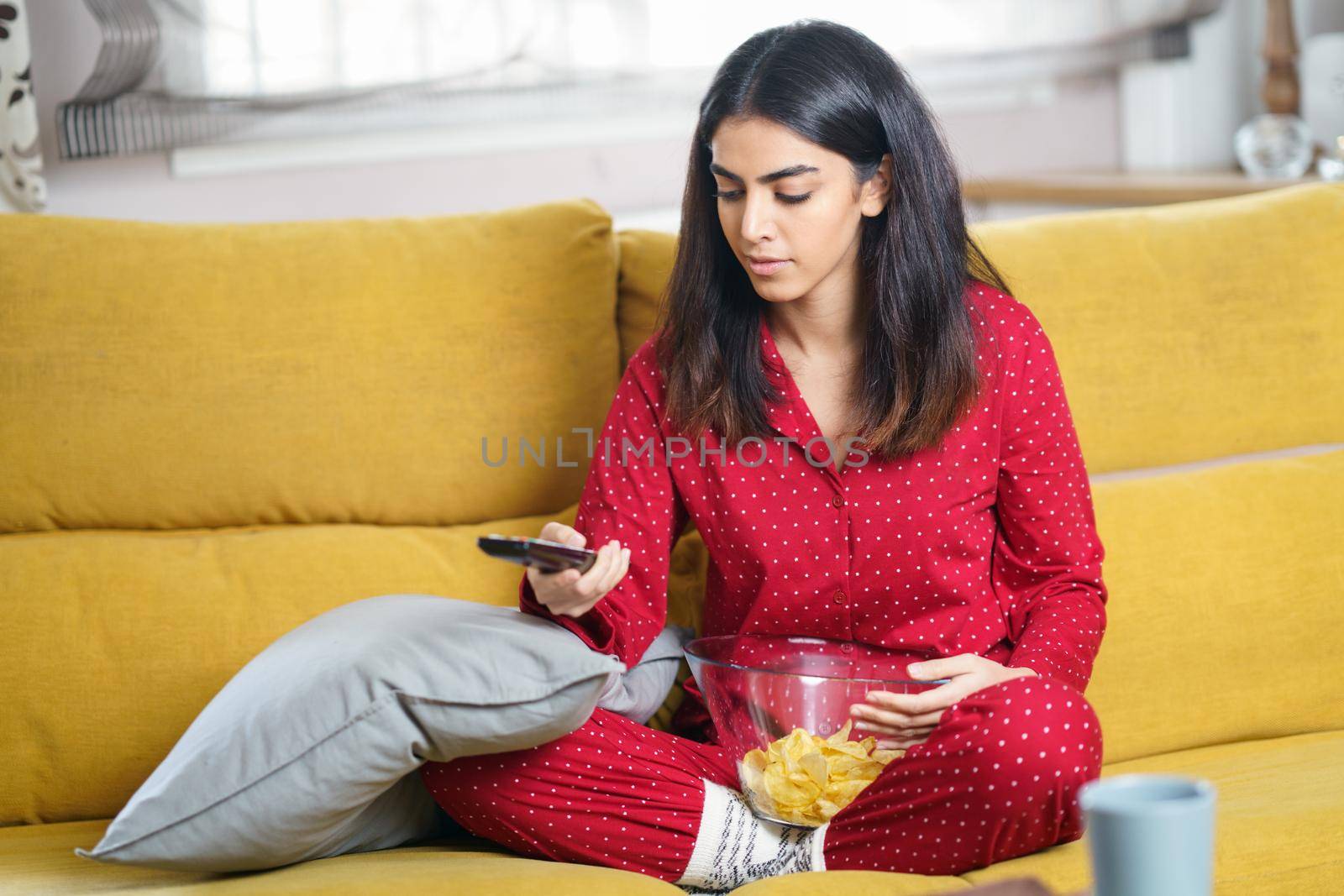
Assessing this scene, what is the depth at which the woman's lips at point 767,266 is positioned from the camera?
1.45 metres

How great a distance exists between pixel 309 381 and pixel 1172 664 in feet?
3.46

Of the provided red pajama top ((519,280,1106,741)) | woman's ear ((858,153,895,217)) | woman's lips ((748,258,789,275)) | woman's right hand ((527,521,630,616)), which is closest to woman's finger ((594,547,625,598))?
woman's right hand ((527,521,630,616))

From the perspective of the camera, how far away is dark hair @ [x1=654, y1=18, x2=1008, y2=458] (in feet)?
4.76

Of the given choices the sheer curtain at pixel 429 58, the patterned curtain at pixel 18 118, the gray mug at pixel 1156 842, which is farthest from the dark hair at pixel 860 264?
the patterned curtain at pixel 18 118

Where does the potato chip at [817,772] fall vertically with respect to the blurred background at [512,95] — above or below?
below

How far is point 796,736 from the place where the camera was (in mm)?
1354

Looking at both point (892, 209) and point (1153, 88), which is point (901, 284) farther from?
point (1153, 88)

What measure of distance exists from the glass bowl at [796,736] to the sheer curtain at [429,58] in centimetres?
140

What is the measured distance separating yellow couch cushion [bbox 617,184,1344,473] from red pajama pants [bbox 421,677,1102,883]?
0.57 metres

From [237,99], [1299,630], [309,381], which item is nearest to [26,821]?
[309,381]

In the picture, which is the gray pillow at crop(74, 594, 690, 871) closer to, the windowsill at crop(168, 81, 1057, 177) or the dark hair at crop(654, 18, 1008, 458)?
the dark hair at crop(654, 18, 1008, 458)

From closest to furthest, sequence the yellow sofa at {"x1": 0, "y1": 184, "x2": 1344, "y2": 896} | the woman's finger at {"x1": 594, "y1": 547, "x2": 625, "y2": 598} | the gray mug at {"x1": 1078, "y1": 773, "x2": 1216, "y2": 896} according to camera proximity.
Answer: the gray mug at {"x1": 1078, "y1": 773, "x2": 1216, "y2": 896} < the woman's finger at {"x1": 594, "y1": 547, "x2": 625, "y2": 598} < the yellow sofa at {"x1": 0, "y1": 184, "x2": 1344, "y2": 896}

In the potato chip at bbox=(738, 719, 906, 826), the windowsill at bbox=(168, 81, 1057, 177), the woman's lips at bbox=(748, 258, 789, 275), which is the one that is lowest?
the potato chip at bbox=(738, 719, 906, 826)

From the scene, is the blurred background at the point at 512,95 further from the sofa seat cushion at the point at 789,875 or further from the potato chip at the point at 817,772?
the potato chip at the point at 817,772
